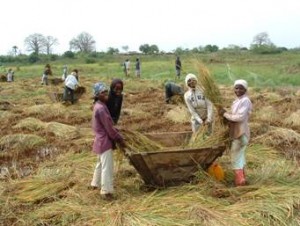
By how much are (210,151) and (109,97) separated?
1.36 metres

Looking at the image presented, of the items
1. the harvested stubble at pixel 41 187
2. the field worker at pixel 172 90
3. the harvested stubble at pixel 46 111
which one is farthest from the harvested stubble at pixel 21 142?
the field worker at pixel 172 90

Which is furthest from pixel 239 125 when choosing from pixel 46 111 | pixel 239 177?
pixel 46 111

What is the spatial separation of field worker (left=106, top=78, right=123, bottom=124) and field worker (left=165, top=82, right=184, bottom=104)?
8411mm

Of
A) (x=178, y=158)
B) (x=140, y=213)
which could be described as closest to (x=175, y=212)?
(x=140, y=213)

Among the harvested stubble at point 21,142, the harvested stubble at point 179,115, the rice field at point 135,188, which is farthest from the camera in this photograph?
the harvested stubble at point 179,115

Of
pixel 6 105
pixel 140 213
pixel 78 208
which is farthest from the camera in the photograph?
pixel 6 105

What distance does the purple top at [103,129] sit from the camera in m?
5.45

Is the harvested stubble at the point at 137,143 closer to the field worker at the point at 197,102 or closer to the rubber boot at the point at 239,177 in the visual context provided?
the field worker at the point at 197,102

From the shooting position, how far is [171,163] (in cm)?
564

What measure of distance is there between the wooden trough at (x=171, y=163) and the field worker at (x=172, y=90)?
886 cm

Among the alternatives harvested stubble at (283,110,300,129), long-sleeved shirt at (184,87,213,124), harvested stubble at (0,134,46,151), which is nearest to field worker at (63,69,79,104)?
harvested stubble at (0,134,46,151)

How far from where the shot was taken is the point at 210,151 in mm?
5707

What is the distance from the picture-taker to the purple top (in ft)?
17.9

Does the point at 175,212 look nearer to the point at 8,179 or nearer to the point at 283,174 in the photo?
the point at 283,174
